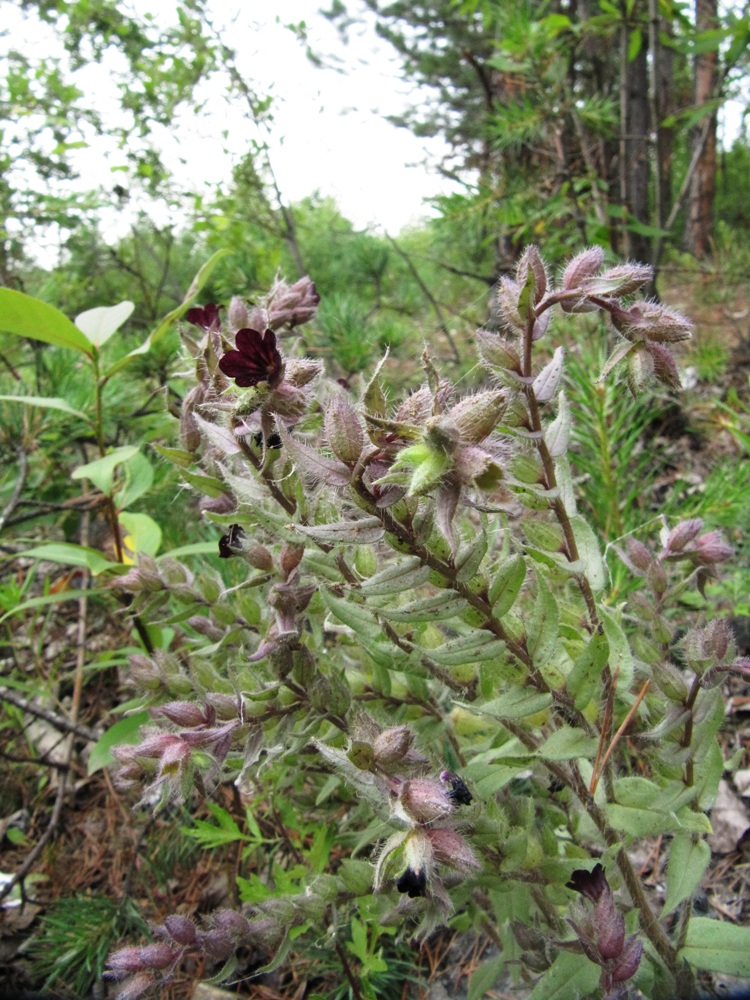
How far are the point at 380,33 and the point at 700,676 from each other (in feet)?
29.5

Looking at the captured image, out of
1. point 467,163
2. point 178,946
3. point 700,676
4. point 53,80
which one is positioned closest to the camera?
point 700,676

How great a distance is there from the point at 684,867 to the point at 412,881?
0.47 meters

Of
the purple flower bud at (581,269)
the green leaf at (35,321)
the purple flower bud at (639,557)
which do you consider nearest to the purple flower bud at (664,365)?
the purple flower bud at (581,269)

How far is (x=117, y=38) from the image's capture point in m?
3.11

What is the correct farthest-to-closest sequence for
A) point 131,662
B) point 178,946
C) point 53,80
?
point 53,80 → point 131,662 → point 178,946

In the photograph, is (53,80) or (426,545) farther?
(53,80)

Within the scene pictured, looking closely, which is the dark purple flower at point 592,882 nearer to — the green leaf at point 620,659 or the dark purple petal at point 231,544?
the green leaf at point 620,659

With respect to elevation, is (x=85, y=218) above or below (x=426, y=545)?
above

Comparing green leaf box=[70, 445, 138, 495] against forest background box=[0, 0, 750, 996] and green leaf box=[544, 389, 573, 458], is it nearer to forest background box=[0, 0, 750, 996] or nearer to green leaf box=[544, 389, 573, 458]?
forest background box=[0, 0, 750, 996]

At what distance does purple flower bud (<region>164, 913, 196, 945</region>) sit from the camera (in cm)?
105

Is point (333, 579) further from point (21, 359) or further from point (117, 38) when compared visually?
point (117, 38)

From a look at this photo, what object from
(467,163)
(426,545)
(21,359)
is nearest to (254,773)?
(426,545)

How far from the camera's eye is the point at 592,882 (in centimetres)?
92

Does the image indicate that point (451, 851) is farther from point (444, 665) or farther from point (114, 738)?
point (114, 738)
